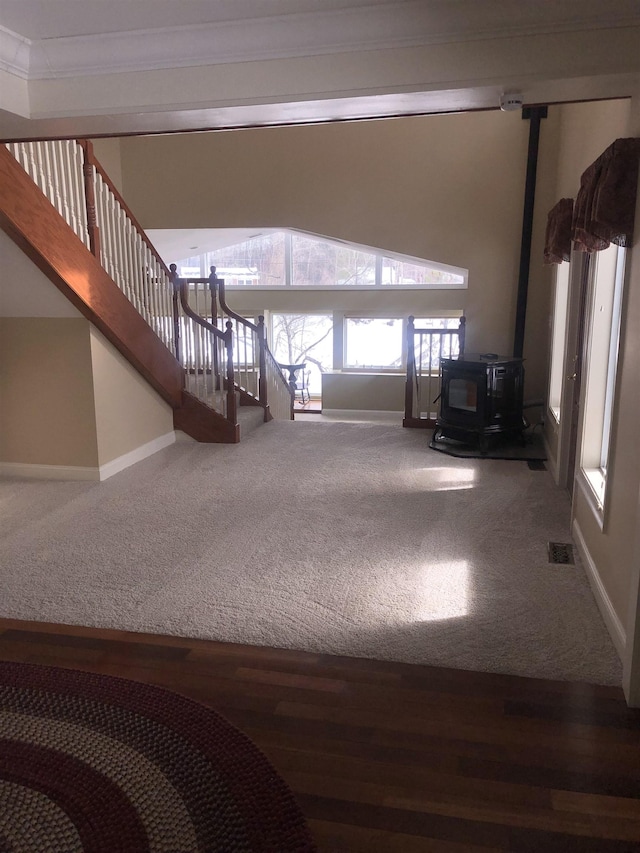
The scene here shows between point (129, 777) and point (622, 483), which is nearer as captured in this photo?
point (129, 777)

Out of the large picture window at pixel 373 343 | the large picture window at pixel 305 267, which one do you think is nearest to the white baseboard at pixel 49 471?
the large picture window at pixel 305 267

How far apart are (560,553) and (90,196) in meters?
3.85

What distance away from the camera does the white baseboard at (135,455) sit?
5.24m

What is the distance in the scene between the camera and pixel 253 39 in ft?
8.86

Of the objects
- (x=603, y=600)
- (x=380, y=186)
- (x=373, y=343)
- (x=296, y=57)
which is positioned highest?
(x=380, y=186)

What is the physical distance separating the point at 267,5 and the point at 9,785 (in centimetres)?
277

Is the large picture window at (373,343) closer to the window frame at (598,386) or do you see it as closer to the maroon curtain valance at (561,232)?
the maroon curtain valance at (561,232)

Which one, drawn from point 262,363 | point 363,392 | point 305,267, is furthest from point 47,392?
point 363,392

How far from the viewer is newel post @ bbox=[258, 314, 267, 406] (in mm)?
6879

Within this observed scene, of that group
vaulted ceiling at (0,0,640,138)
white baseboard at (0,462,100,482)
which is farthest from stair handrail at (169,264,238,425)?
vaulted ceiling at (0,0,640,138)

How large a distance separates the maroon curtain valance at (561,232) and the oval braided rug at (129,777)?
3.92 meters

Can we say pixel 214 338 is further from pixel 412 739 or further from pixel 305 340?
pixel 412 739

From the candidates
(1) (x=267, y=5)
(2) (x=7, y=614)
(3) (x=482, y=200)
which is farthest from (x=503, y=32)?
(3) (x=482, y=200)

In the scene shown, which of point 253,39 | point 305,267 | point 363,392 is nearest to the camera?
point 253,39
